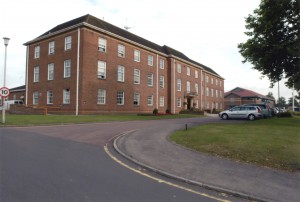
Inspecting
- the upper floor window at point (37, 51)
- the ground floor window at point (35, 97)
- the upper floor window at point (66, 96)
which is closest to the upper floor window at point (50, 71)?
the ground floor window at point (35, 97)

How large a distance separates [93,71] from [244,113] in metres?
18.6

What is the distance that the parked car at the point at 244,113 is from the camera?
27031 millimetres

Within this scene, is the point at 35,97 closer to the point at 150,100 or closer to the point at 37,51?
the point at 37,51

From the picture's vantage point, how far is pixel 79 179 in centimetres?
579

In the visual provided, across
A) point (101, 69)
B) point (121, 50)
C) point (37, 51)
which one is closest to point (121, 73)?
point (121, 50)

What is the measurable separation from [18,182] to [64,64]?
29.9m

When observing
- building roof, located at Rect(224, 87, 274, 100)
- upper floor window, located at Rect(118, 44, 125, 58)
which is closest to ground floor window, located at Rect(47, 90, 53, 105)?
upper floor window, located at Rect(118, 44, 125, 58)

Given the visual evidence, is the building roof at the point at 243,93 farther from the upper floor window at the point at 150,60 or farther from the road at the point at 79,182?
the road at the point at 79,182

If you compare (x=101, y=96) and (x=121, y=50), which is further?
(x=121, y=50)

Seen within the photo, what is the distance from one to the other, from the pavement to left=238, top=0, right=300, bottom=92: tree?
14.5 metres

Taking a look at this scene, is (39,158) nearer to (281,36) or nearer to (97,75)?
(281,36)

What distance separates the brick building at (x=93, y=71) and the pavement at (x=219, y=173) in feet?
76.0

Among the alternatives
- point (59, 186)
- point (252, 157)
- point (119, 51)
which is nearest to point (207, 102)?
point (119, 51)

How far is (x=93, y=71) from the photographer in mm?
32219
